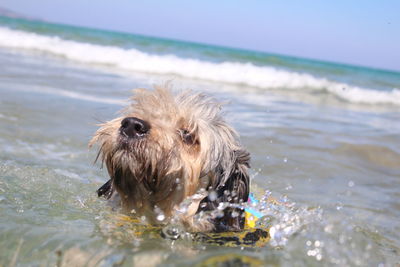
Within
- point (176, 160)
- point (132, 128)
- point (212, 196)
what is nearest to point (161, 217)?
point (212, 196)

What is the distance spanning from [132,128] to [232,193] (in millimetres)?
942

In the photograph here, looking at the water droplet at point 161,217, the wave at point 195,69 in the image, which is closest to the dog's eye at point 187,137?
the water droplet at point 161,217

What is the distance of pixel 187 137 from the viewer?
3520mm

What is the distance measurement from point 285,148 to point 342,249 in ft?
14.1

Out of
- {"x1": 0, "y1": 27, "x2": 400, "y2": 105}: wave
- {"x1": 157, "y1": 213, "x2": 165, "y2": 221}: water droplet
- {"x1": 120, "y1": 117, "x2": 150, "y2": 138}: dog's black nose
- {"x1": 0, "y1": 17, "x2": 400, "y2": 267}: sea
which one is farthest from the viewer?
{"x1": 0, "y1": 27, "x2": 400, "y2": 105}: wave

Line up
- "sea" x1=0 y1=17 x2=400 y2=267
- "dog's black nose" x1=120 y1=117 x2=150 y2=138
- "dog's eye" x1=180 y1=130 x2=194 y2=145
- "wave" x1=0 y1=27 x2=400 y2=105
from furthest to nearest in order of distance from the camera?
"wave" x1=0 y1=27 x2=400 y2=105 → "dog's eye" x1=180 y1=130 x2=194 y2=145 → "dog's black nose" x1=120 y1=117 x2=150 y2=138 → "sea" x1=0 y1=17 x2=400 y2=267

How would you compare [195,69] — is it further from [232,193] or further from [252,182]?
[232,193]

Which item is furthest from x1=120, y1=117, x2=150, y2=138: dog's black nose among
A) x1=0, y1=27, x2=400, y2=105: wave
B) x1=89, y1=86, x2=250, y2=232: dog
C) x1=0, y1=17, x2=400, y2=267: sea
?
x1=0, y1=27, x2=400, y2=105: wave

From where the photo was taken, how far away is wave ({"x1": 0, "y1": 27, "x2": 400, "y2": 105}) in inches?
782

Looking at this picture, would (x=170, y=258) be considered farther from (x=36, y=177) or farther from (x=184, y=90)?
(x=36, y=177)

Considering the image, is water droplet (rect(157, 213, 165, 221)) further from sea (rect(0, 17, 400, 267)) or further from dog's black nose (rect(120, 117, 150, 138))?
dog's black nose (rect(120, 117, 150, 138))

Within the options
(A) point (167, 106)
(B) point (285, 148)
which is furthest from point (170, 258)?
(B) point (285, 148)

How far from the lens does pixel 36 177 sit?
15.1 ft

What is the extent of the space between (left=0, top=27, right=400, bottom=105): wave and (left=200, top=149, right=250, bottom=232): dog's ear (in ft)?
51.1
